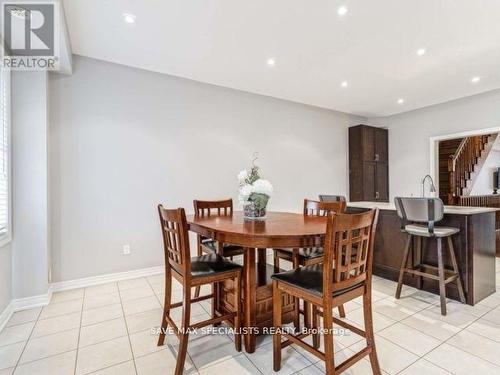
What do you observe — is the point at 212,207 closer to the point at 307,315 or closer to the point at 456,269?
the point at 307,315

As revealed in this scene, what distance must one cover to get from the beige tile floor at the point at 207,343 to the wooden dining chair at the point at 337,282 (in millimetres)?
333

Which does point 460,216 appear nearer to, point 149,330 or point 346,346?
point 346,346

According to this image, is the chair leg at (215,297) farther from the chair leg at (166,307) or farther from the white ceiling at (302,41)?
the white ceiling at (302,41)

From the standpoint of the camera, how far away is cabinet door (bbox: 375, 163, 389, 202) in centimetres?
560

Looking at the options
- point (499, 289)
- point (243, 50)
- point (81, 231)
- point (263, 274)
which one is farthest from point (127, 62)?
point (499, 289)

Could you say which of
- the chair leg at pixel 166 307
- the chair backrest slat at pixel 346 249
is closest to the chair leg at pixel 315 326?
the chair backrest slat at pixel 346 249

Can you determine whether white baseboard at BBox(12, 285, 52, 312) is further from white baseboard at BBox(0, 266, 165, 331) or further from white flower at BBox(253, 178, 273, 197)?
white flower at BBox(253, 178, 273, 197)

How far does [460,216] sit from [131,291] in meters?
3.56

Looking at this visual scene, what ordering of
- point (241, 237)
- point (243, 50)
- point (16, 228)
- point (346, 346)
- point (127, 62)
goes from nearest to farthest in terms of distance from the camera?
point (241, 237) → point (346, 346) → point (16, 228) → point (243, 50) → point (127, 62)

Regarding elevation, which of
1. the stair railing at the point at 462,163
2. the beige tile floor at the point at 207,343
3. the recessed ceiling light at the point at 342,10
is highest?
the recessed ceiling light at the point at 342,10

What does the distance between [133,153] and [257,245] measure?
2.57 meters

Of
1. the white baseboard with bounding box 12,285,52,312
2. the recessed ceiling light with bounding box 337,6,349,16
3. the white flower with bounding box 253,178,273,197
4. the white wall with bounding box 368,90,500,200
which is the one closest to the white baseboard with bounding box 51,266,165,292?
the white baseboard with bounding box 12,285,52,312

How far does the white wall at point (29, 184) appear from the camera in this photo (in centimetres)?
262

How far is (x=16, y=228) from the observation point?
2.61m
